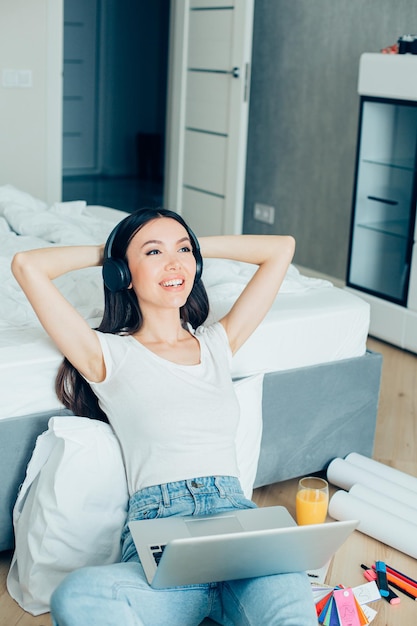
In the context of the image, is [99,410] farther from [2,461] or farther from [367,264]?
[367,264]

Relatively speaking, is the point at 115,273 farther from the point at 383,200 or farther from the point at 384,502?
the point at 383,200

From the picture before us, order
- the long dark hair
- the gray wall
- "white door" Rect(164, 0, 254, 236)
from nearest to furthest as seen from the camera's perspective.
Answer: the long dark hair → the gray wall → "white door" Rect(164, 0, 254, 236)

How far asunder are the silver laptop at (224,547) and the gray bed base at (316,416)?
0.69 meters

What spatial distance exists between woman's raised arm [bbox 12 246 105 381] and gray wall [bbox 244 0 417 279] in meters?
2.78

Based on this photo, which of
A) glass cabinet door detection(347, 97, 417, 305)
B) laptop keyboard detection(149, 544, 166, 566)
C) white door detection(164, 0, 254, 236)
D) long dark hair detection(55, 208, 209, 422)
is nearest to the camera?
laptop keyboard detection(149, 544, 166, 566)

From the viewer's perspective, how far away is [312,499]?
2.21 m

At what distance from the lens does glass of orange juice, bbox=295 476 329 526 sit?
7.25 ft

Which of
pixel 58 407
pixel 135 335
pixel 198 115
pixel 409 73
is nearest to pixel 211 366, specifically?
pixel 135 335

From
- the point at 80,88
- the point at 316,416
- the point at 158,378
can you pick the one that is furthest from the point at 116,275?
the point at 80,88

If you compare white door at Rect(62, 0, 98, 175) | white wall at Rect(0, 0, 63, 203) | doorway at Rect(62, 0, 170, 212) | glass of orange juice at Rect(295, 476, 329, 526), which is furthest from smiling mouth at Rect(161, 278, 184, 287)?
white door at Rect(62, 0, 98, 175)

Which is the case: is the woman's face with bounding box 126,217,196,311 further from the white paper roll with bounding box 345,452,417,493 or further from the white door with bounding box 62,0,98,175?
the white door with bounding box 62,0,98,175

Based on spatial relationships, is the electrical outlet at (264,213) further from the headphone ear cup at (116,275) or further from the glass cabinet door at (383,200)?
the headphone ear cup at (116,275)

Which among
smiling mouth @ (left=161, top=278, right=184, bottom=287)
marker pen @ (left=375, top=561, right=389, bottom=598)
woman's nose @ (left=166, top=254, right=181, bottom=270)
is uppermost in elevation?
woman's nose @ (left=166, top=254, right=181, bottom=270)

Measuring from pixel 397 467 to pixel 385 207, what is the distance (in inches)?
65.2
